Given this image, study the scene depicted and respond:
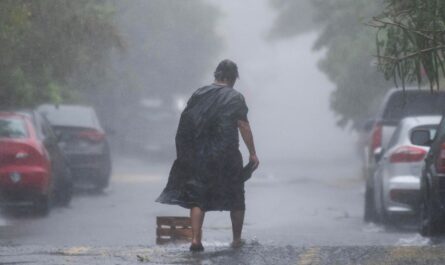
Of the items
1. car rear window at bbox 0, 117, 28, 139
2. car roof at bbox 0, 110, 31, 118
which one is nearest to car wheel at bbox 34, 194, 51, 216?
car rear window at bbox 0, 117, 28, 139

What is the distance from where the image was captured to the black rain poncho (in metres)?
10.9

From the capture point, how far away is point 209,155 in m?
10.9

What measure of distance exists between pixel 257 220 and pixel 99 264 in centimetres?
805

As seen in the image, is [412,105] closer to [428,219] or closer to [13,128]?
[13,128]

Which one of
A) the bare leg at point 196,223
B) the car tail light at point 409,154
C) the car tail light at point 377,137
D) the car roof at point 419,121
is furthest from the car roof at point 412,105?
the bare leg at point 196,223

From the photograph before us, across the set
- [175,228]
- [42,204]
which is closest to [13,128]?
[42,204]

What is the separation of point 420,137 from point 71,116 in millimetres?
10176

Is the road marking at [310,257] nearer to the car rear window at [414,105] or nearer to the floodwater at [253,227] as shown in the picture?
the floodwater at [253,227]

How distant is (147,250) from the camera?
1030 centimetres

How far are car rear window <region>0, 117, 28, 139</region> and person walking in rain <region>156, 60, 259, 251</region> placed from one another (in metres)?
6.65

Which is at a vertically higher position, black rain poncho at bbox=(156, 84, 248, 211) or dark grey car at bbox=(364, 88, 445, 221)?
dark grey car at bbox=(364, 88, 445, 221)

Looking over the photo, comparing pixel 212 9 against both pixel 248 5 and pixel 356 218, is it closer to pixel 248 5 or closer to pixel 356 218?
pixel 248 5

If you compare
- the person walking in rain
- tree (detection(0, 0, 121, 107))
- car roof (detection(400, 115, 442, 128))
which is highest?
tree (detection(0, 0, 121, 107))

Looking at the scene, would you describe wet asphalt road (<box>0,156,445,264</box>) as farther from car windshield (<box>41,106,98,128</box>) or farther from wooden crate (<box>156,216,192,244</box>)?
car windshield (<box>41,106,98,128</box>)
